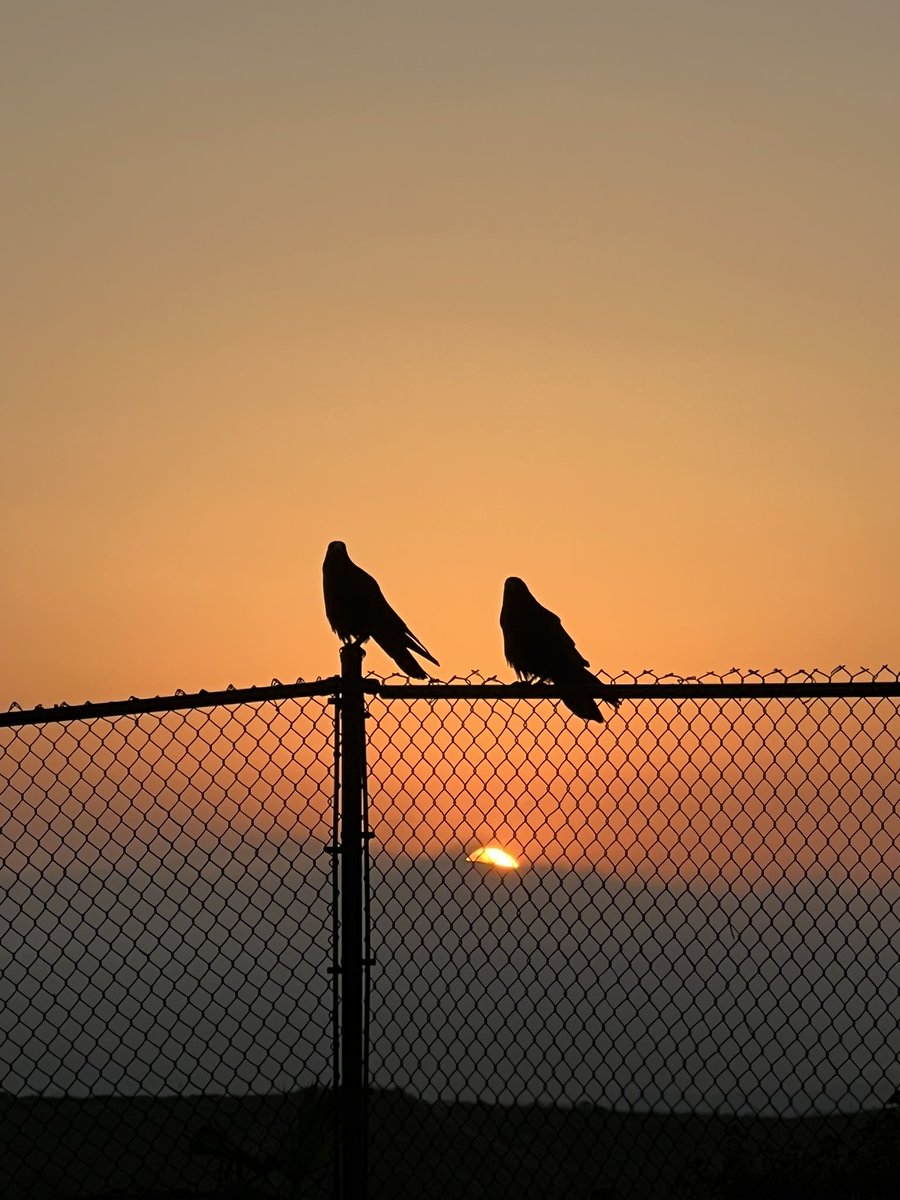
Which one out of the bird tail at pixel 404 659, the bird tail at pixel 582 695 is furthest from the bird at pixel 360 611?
the bird tail at pixel 582 695

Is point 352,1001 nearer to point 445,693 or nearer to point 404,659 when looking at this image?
point 445,693

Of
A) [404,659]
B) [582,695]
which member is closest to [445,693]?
[582,695]

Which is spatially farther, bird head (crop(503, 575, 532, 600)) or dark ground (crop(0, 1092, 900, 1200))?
bird head (crop(503, 575, 532, 600))

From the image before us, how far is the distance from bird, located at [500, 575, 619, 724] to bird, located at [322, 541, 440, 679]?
610 millimetres

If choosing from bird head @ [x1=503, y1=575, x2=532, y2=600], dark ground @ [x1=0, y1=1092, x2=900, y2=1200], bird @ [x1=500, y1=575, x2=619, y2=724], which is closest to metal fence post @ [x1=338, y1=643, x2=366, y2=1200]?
dark ground @ [x1=0, y1=1092, x2=900, y2=1200]

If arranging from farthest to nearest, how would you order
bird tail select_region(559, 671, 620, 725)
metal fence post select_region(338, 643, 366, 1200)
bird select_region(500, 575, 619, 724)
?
1. bird select_region(500, 575, 619, 724)
2. bird tail select_region(559, 671, 620, 725)
3. metal fence post select_region(338, 643, 366, 1200)

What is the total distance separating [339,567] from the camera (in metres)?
8.88

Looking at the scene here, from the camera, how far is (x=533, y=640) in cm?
798

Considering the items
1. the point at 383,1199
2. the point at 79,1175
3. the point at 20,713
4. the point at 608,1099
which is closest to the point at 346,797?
the point at 20,713

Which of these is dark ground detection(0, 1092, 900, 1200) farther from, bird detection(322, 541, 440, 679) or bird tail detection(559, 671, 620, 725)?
bird detection(322, 541, 440, 679)

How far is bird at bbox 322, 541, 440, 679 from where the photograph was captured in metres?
8.07

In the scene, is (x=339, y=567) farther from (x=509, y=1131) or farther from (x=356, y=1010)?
(x=509, y=1131)

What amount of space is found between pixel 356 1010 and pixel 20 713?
1.52 meters

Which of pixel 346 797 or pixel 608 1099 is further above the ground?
pixel 346 797
